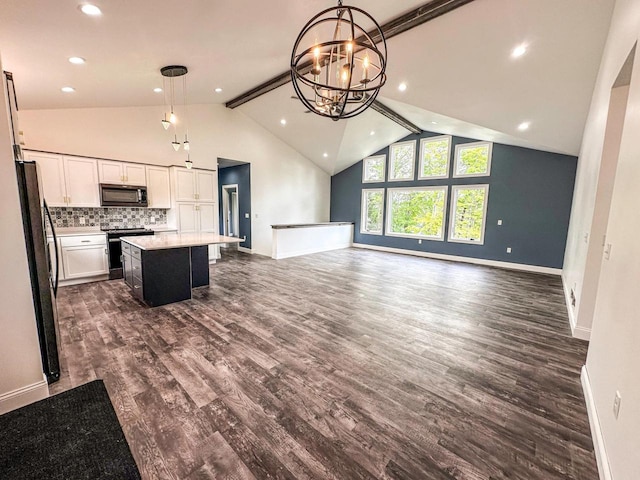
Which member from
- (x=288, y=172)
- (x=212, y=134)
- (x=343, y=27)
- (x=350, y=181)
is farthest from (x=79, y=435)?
(x=350, y=181)

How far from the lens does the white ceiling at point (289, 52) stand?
2.56 metres

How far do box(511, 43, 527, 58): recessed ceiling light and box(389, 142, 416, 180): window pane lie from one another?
14.9ft

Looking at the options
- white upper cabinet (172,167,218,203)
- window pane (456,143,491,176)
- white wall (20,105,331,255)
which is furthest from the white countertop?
window pane (456,143,491,176)

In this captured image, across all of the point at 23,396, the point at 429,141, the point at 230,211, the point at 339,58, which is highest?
the point at 429,141

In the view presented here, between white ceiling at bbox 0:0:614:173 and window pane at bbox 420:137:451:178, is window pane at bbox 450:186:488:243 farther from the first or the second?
white ceiling at bbox 0:0:614:173

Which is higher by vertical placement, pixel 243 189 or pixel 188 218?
pixel 243 189

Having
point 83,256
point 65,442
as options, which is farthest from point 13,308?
point 83,256

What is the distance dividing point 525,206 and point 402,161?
11.3ft

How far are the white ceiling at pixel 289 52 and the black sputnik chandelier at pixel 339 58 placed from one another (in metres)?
0.30

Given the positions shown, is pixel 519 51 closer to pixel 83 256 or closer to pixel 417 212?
pixel 417 212

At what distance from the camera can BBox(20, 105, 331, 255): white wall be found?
4.62m

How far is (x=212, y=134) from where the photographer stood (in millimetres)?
6613

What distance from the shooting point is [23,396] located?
6.09 feet

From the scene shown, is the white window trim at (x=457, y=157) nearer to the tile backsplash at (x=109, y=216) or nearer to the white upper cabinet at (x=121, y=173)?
the tile backsplash at (x=109, y=216)
